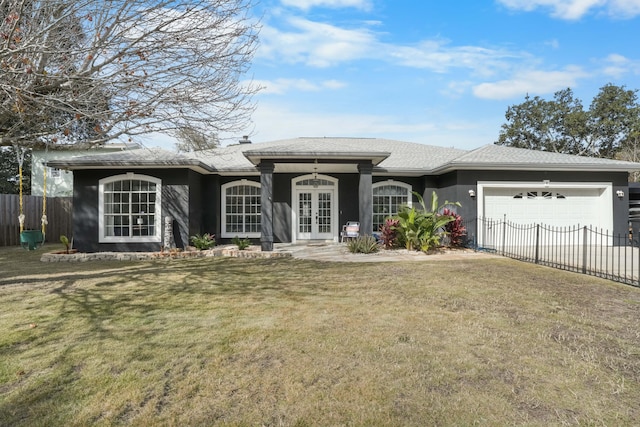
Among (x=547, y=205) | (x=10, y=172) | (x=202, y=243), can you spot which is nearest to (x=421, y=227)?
(x=547, y=205)

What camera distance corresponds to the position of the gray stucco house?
12297 mm

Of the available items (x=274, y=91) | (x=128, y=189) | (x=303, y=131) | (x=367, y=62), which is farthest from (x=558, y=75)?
(x=128, y=189)

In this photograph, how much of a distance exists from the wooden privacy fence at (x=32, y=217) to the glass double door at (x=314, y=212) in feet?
35.7

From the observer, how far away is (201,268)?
914 centimetres

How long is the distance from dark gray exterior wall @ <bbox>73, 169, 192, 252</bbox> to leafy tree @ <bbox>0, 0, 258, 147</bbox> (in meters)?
5.36

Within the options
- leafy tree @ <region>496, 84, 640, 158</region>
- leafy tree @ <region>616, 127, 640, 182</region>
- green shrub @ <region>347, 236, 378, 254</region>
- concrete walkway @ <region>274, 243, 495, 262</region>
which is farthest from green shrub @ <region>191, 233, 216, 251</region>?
Answer: leafy tree @ <region>496, 84, 640, 158</region>

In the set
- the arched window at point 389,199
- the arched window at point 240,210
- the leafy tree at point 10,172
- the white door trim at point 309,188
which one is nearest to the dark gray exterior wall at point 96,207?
the arched window at point 240,210

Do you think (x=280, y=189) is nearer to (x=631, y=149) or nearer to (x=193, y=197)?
(x=193, y=197)

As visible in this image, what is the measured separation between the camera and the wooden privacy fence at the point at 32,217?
14969 millimetres

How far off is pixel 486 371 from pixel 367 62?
11.6 m

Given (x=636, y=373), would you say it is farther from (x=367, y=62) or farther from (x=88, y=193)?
(x=88, y=193)

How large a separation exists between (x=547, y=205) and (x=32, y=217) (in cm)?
2069

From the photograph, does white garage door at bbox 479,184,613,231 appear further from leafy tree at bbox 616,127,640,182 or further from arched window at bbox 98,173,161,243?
leafy tree at bbox 616,127,640,182

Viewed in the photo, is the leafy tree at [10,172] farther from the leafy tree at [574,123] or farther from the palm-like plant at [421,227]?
the leafy tree at [574,123]
